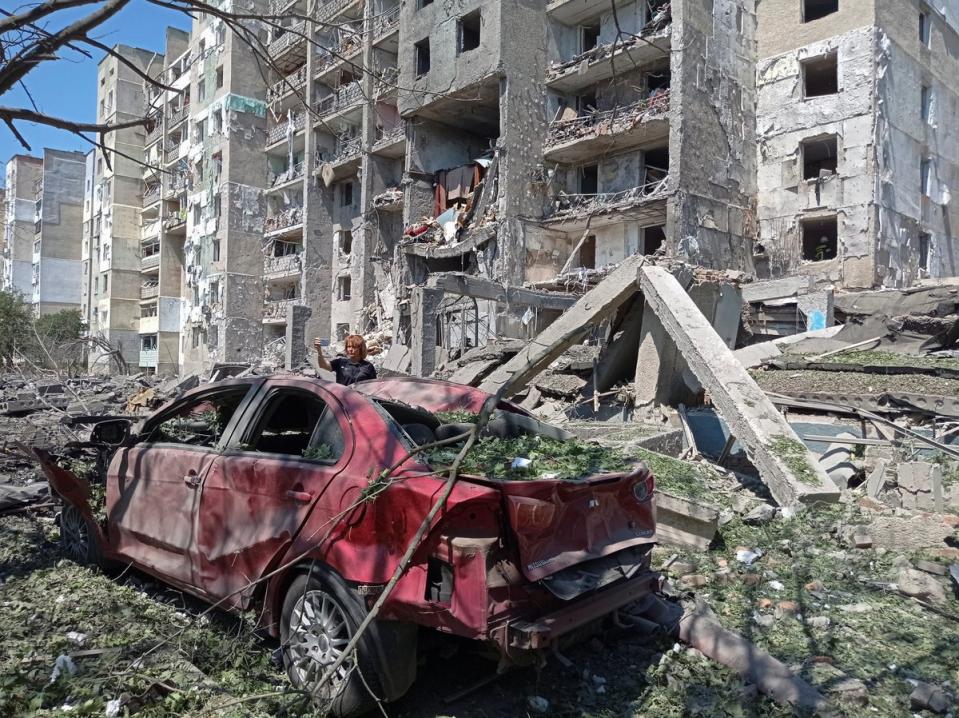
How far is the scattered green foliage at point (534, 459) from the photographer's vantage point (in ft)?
10.6

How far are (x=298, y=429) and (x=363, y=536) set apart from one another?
1.28 m

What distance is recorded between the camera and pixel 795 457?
6176mm

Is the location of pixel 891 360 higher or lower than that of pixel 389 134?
lower

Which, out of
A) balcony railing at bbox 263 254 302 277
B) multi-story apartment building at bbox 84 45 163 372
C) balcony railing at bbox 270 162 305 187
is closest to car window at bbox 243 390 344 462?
balcony railing at bbox 263 254 302 277

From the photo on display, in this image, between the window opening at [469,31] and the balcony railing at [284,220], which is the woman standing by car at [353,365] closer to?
the window opening at [469,31]

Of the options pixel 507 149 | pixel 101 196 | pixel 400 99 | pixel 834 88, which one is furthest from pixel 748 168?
pixel 101 196

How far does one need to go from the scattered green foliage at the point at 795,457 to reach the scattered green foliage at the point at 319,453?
4519mm

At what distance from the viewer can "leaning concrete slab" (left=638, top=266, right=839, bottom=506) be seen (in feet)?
19.5

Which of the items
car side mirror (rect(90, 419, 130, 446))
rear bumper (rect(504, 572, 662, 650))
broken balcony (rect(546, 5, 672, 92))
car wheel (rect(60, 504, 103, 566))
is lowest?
car wheel (rect(60, 504, 103, 566))

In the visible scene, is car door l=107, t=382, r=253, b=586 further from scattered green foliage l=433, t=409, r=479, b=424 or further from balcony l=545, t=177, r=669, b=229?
balcony l=545, t=177, r=669, b=229

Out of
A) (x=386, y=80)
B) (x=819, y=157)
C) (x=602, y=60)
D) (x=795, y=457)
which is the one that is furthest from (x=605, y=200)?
(x=795, y=457)

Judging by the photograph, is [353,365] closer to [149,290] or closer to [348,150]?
[348,150]

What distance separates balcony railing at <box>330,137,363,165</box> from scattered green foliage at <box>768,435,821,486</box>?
2822cm

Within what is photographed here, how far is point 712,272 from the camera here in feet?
62.8
